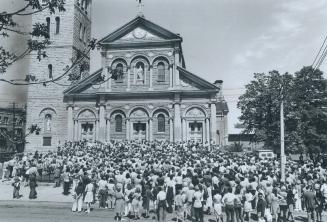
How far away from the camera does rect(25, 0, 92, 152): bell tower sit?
4103cm

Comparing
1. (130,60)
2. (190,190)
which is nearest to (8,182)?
(190,190)

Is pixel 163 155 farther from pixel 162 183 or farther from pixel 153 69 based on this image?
pixel 153 69

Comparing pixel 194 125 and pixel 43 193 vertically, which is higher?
pixel 194 125

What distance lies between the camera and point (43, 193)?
75.7ft

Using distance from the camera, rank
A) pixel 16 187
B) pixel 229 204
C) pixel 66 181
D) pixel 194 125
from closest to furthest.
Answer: pixel 229 204 < pixel 16 187 < pixel 66 181 < pixel 194 125

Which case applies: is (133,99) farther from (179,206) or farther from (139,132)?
(179,206)

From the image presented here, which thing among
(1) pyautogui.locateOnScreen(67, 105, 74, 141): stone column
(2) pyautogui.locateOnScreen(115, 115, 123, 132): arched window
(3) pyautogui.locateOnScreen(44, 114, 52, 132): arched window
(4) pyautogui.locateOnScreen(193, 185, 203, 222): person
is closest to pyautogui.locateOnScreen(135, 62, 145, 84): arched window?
(2) pyautogui.locateOnScreen(115, 115, 123, 132): arched window

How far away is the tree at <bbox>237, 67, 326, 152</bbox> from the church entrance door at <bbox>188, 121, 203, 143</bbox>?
21.6 ft

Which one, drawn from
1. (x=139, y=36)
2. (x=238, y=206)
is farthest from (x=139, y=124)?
(x=238, y=206)

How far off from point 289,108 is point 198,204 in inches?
1105

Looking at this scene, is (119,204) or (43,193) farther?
(43,193)

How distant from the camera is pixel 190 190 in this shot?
1655cm

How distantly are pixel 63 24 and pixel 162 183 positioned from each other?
3081 centimetres

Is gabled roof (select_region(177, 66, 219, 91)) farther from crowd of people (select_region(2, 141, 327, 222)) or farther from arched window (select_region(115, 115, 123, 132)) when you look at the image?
crowd of people (select_region(2, 141, 327, 222))
